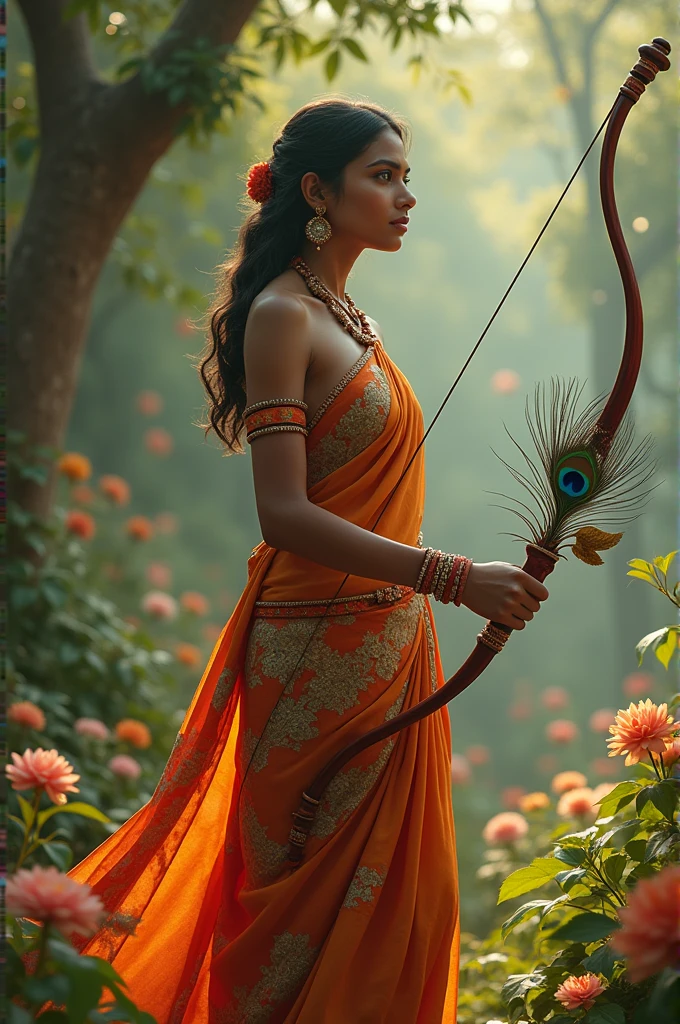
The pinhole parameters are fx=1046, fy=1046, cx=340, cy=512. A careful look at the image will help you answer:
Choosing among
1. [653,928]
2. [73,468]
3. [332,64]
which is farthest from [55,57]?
[653,928]

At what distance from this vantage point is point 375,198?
1.69m

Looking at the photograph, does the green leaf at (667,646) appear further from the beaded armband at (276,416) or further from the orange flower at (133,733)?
the orange flower at (133,733)

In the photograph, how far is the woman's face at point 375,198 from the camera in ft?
5.56

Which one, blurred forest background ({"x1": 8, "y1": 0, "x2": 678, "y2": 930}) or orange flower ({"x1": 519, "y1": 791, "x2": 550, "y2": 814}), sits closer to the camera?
orange flower ({"x1": 519, "y1": 791, "x2": 550, "y2": 814})

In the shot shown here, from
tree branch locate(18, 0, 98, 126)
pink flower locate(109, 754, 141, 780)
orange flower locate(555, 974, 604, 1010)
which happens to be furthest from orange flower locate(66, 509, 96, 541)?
orange flower locate(555, 974, 604, 1010)

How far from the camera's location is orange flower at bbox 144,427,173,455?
7.27 metres

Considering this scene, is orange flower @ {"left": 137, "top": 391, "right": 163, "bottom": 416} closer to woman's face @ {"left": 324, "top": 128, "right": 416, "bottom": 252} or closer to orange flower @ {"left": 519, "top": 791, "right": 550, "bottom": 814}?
orange flower @ {"left": 519, "top": 791, "right": 550, "bottom": 814}

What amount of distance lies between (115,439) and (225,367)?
20.3 ft

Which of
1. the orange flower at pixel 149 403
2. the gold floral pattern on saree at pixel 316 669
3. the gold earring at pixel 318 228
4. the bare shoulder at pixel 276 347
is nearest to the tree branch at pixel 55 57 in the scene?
the gold earring at pixel 318 228

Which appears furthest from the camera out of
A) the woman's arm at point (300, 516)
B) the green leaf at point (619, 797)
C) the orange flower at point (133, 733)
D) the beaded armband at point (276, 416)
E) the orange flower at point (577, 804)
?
the orange flower at point (133, 733)

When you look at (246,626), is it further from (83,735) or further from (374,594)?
(83,735)

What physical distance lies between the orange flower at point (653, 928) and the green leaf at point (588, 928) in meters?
0.33

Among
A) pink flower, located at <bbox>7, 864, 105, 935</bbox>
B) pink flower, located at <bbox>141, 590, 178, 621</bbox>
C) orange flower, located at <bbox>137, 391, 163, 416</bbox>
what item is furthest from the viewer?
orange flower, located at <bbox>137, 391, 163, 416</bbox>

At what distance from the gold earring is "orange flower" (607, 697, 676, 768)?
91 cm
